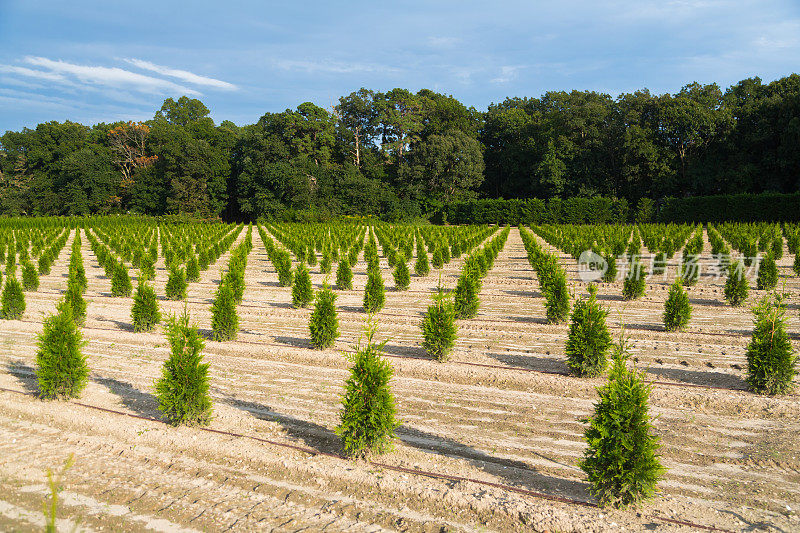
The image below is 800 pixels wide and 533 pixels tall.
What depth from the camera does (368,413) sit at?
16.9ft

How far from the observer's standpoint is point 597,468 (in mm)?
4355

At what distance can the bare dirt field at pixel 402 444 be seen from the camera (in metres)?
4.23

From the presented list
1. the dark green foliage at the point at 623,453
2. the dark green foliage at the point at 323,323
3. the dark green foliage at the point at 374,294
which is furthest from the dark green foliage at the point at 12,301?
the dark green foliage at the point at 623,453

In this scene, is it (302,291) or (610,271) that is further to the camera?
(610,271)

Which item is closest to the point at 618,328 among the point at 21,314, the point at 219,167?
the point at 21,314

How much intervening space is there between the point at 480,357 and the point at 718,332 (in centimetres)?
502

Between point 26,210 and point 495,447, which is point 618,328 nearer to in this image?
point 495,447

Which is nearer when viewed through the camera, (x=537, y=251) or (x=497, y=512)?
(x=497, y=512)

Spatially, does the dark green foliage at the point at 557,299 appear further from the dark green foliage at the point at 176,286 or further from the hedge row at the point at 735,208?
the hedge row at the point at 735,208

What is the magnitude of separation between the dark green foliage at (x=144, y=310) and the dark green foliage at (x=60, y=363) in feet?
12.3

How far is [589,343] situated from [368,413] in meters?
4.01

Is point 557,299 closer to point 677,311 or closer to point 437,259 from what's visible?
point 677,311

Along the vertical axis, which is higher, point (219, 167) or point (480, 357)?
point (219, 167)

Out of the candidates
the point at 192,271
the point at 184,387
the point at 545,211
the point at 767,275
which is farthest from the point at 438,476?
the point at 545,211
